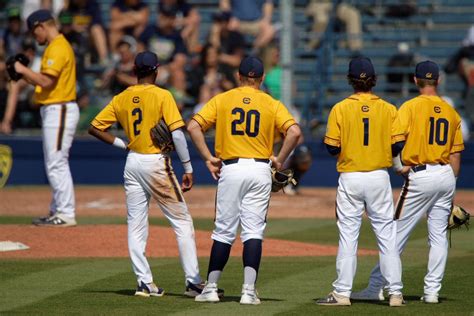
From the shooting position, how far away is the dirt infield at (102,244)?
38.4 ft

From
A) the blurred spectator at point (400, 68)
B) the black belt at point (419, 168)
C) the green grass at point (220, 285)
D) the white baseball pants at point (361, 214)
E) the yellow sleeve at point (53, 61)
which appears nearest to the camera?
the green grass at point (220, 285)

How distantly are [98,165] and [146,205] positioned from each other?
1065 centimetres

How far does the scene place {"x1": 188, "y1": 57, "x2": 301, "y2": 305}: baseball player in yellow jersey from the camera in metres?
8.53

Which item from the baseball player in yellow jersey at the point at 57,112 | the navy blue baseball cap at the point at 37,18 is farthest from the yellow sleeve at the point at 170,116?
the navy blue baseball cap at the point at 37,18

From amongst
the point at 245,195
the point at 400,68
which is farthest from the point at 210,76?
the point at 245,195

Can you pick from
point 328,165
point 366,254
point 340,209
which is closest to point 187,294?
point 340,209

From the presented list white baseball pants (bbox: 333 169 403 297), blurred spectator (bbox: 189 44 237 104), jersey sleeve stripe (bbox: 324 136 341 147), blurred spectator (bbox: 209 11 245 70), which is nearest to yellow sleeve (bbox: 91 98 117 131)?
jersey sleeve stripe (bbox: 324 136 341 147)

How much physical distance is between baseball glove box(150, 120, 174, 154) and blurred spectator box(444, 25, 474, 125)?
38.9 ft

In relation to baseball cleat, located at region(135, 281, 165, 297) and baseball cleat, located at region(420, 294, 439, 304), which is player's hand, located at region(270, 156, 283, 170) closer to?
baseball cleat, located at region(135, 281, 165, 297)

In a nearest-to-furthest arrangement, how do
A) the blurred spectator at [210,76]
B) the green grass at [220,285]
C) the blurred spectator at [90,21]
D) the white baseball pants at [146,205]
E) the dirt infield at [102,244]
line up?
the green grass at [220,285] < the white baseball pants at [146,205] < the dirt infield at [102,244] < the blurred spectator at [210,76] < the blurred spectator at [90,21]

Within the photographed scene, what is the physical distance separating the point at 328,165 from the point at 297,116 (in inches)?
39.7

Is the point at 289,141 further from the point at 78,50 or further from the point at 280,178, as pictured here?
the point at 78,50

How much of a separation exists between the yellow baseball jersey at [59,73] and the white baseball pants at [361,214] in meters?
5.46

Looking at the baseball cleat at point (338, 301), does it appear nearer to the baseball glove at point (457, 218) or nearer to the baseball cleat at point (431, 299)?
the baseball cleat at point (431, 299)
